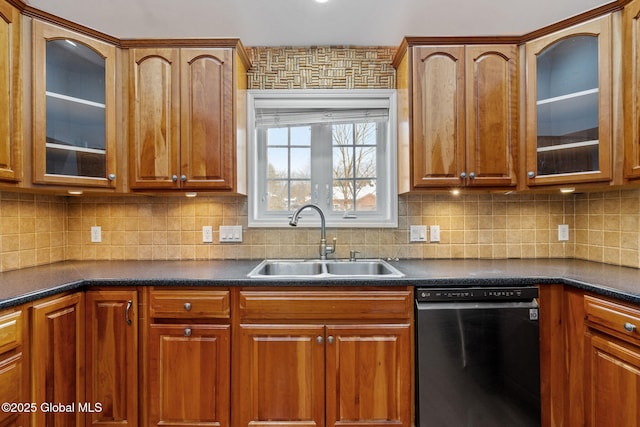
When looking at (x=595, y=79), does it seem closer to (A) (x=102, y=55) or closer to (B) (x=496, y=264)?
(B) (x=496, y=264)

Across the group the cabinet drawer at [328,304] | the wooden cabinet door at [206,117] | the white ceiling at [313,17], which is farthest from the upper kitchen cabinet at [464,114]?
the wooden cabinet door at [206,117]

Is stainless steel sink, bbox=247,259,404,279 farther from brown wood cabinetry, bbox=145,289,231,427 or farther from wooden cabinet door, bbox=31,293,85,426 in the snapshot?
wooden cabinet door, bbox=31,293,85,426

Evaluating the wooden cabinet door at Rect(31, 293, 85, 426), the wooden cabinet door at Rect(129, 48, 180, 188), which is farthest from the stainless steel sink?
the wooden cabinet door at Rect(31, 293, 85, 426)

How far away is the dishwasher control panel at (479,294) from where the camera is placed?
1655mm

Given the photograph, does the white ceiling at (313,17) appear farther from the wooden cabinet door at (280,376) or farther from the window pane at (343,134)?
the wooden cabinet door at (280,376)

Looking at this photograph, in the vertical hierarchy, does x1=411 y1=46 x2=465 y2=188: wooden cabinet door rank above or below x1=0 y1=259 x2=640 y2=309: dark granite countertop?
above

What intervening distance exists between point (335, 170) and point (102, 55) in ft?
5.19

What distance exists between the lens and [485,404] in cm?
163

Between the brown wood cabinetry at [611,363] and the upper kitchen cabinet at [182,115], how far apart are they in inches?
78.1

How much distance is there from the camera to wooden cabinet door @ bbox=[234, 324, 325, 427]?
5.49ft

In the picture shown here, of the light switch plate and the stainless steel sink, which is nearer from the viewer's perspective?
the stainless steel sink

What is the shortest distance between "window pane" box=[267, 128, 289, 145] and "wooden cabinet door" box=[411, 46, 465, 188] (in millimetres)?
926

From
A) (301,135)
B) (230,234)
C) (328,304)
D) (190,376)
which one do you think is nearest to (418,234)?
(328,304)

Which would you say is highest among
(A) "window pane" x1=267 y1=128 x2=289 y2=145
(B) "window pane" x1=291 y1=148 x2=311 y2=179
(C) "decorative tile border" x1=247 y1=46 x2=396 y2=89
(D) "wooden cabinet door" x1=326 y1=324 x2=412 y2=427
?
(C) "decorative tile border" x1=247 y1=46 x2=396 y2=89
